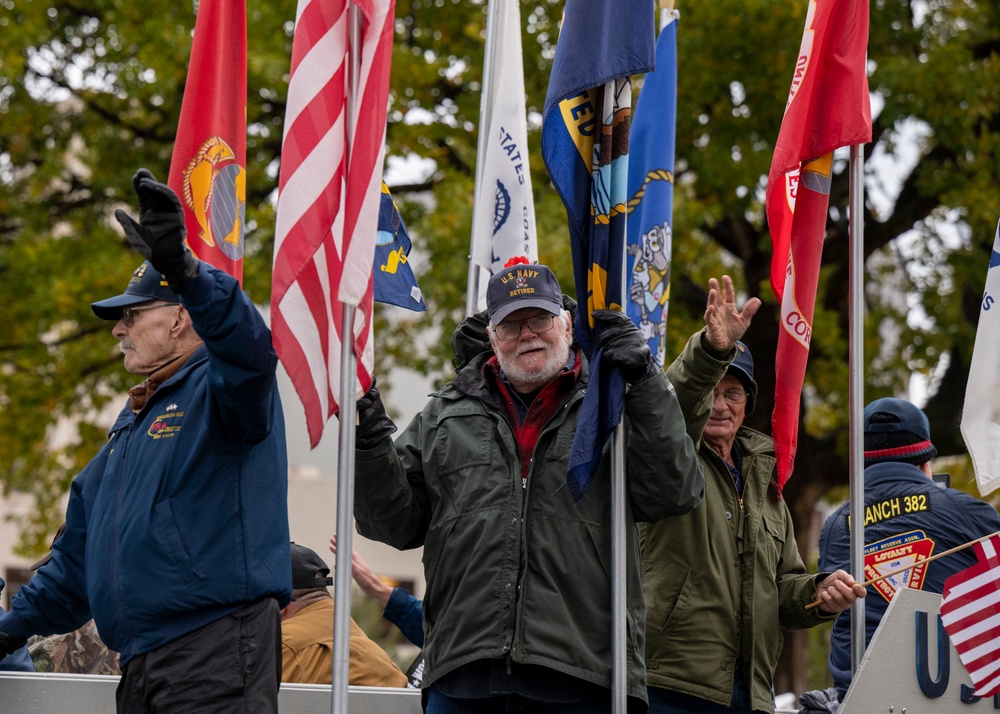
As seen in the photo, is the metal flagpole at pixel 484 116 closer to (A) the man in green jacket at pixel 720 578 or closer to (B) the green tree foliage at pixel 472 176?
(A) the man in green jacket at pixel 720 578

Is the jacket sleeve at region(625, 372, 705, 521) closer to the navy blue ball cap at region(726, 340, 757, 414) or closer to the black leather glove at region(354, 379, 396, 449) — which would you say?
the black leather glove at region(354, 379, 396, 449)

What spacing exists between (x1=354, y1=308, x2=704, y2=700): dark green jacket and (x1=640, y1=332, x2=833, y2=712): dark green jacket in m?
0.49

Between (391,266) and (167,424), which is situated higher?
(391,266)

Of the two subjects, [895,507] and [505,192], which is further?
[505,192]

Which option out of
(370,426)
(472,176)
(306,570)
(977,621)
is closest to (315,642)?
(306,570)

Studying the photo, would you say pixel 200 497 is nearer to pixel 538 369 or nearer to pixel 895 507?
pixel 538 369

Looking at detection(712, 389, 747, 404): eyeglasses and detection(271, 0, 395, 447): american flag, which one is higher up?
detection(271, 0, 395, 447): american flag

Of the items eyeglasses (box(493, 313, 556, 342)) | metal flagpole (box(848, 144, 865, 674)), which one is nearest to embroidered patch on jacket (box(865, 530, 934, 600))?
metal flagpole (box(848, 144, 865, 674))

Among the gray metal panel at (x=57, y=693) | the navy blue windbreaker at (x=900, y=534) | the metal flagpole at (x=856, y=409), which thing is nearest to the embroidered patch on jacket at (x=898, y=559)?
the navy blue windbreaker at (x=900, y=534)

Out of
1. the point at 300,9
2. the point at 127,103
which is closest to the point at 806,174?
the point at 300,9

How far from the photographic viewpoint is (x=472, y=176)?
13.5 m

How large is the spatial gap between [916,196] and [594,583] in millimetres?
10147

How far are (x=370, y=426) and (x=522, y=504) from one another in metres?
0.59

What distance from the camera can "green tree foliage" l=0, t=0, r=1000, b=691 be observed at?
41.3 feet
